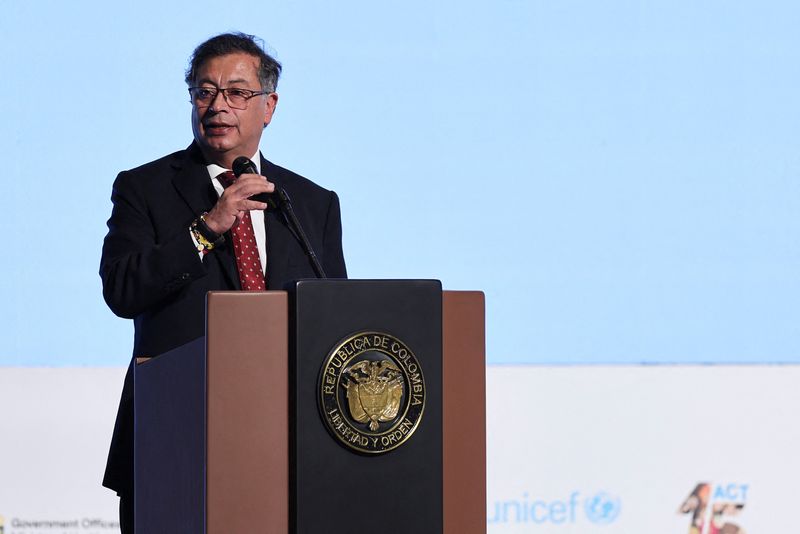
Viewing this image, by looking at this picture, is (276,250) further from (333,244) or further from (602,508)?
(602,508)

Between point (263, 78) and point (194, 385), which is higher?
point (263, 78)

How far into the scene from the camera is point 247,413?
3.33 feet

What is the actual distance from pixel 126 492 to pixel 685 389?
1.80 m

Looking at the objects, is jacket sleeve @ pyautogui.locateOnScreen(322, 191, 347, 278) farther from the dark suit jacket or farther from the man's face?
the man's face

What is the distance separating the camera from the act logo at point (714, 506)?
2.99 m

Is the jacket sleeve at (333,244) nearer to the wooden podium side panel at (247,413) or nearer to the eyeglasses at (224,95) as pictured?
the eyeglasses at (224,95)

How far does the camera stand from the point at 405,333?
1043mm

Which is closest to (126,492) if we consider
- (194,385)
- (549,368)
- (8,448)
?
(194,385)

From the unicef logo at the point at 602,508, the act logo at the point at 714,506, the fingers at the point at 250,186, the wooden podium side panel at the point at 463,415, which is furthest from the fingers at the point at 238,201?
the act logo at the point at 714,506

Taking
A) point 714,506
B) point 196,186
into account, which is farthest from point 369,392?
point 714,506

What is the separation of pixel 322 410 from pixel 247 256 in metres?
0.68

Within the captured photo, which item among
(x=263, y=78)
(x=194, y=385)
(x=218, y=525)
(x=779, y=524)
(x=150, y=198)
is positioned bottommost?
(x=779, y=524)

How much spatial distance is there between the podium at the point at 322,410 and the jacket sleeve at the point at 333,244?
2.69 ft

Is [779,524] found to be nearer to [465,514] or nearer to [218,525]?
[465,514]
